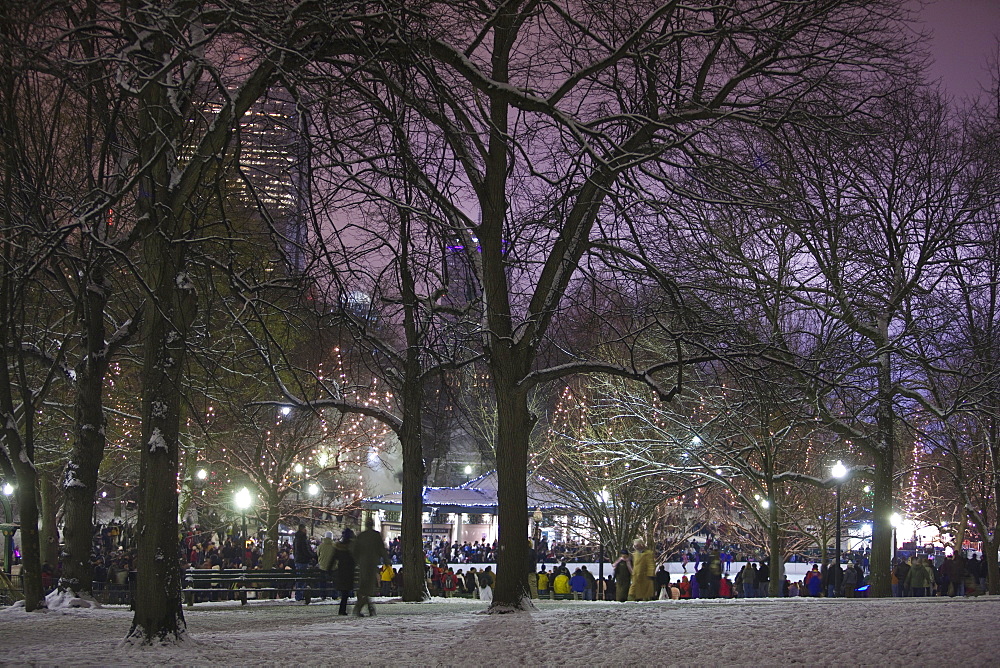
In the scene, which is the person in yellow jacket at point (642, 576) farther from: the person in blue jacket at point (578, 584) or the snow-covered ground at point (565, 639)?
the person in blue jacket at point (578, 584)

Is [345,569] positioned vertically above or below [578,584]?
above

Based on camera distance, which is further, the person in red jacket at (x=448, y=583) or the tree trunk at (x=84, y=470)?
the person in red jacket at (x=448, y=583)

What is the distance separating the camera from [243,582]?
68.9 ft

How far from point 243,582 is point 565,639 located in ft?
41.6

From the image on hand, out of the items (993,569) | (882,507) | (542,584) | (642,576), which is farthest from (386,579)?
(993,569)

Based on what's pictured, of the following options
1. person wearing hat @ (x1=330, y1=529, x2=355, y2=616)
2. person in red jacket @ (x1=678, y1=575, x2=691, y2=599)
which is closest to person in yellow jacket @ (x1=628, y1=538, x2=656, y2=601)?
person wearing hat @ (x1=330, y1=529, x2=355, y2=616)

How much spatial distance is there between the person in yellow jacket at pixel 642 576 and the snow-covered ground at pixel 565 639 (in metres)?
5.07

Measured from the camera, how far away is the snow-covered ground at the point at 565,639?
28.5ft

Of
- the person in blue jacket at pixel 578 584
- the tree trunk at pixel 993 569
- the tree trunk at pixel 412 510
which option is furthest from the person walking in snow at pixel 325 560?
the tree trunk at pixel 993 569

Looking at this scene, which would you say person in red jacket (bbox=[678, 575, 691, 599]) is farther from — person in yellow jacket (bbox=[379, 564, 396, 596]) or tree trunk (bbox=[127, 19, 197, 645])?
tree trunk (bbox=[127, 19, 197, 645])

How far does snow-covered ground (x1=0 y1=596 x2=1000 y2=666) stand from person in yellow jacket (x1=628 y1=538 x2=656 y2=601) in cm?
507

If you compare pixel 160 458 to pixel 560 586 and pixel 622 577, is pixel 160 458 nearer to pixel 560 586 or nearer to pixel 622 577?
pixel 622 577

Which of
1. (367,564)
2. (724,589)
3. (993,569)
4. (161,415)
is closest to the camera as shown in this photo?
(161,415)

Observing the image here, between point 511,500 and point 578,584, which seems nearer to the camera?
point 511,500
